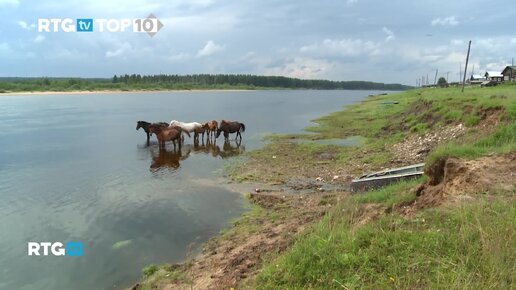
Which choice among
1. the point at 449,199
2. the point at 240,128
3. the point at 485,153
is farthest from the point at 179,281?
the point at 240,128

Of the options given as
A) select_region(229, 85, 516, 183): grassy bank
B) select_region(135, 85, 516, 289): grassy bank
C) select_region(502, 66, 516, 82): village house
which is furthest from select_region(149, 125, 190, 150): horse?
select_region(502, 66, 516, 82): village house

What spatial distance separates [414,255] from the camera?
518 centimetres

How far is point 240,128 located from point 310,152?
28.3 ft

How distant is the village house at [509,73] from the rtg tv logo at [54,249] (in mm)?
75566

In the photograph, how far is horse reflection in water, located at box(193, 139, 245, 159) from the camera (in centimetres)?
2233

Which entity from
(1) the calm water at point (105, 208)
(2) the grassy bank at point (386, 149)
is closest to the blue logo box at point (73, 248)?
(1) the calm water at point (105, 208)

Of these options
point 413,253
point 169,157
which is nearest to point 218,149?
point 169,157

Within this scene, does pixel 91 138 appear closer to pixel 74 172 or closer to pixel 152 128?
pixel 152 128

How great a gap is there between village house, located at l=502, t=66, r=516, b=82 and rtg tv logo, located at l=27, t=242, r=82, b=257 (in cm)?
7557

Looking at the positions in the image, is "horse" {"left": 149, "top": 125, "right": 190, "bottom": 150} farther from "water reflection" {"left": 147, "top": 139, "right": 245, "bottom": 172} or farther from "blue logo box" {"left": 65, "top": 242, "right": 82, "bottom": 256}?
"blue logo box" {"left": 65, "top": 242, "right": 82, "bottom": 256}

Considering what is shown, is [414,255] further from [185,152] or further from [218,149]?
[218,149]

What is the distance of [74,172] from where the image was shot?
17.3 metres

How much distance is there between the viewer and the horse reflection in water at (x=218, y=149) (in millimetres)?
22328

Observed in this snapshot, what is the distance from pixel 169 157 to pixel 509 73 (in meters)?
71.7
